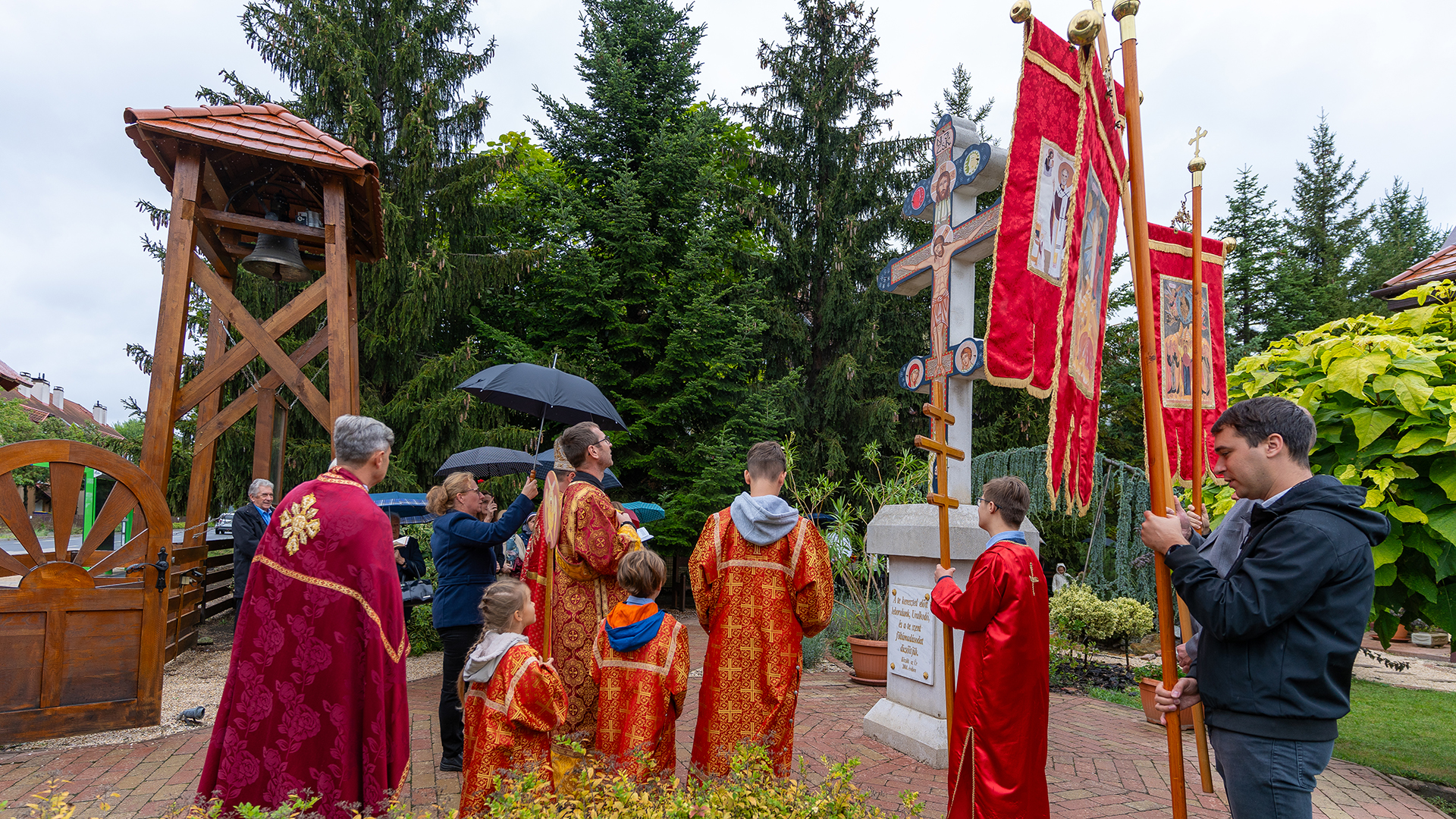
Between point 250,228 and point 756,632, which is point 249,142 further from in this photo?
point 756,632

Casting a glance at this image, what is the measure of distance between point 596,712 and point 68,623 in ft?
13.0

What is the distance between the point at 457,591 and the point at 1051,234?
12.4 feet

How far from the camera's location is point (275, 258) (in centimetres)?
629

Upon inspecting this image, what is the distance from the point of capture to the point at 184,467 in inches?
481

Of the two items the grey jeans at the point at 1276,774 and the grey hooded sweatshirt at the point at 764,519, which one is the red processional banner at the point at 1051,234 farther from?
the grey hooded sweatshirt at the point at 764,519

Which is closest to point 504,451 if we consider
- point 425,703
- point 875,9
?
point 425,703

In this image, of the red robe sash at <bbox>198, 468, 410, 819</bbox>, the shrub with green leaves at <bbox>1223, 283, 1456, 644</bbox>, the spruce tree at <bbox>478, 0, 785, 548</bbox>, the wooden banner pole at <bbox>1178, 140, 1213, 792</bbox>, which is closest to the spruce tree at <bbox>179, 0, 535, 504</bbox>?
the spruce tree at <bbox>478, 0, 785, 548</bbox>

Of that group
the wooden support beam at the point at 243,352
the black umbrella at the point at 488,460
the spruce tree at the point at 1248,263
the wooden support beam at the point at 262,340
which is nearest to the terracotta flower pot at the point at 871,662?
the black umbrella at the point at 488,460

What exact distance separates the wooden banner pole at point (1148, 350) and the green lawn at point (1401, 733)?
5.32 metres

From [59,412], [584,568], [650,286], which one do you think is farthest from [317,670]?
[59,412]

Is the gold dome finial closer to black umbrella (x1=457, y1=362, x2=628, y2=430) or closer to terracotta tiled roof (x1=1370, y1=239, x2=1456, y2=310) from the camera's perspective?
black umbrella (x1=457, y1=362, x2=628, y2=430)

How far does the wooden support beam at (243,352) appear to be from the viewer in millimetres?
5880

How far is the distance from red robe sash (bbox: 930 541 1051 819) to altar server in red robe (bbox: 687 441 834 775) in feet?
2.29

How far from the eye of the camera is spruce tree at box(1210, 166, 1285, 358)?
79.0 feet
